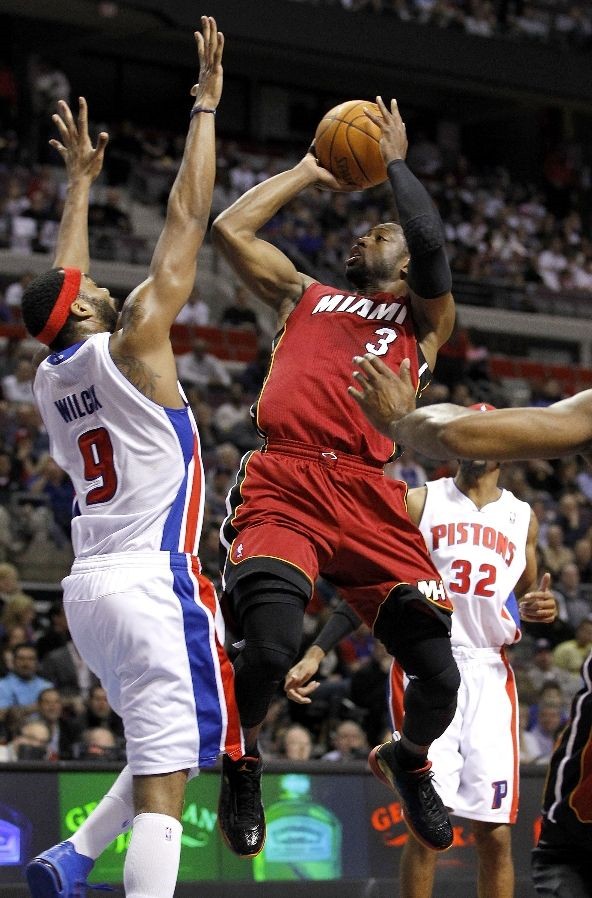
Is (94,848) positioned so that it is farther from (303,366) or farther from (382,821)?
(382,821)

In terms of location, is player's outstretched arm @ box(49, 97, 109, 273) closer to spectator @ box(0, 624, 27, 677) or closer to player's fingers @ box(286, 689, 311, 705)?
player's fingers @ box(286, 689, 311, 705)

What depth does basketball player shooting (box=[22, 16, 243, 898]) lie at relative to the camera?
4.80 metres

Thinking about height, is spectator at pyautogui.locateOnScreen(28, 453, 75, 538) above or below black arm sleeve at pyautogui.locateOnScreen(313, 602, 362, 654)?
above

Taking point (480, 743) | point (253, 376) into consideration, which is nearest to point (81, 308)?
point (480, 743)

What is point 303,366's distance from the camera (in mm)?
5609

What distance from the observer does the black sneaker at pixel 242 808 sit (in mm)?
5289

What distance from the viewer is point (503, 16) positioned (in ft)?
82.2

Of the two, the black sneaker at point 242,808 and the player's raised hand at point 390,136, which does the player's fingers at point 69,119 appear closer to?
the player's raised hand at point 390,136

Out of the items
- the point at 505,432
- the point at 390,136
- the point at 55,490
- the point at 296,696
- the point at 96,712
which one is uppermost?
the point at 390,136

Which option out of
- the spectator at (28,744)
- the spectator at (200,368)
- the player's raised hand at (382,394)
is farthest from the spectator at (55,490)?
the player's raised hand at (382,394)

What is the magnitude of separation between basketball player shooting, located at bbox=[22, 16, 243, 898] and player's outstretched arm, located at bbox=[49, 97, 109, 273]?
72 centimetres

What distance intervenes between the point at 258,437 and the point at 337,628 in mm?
8101

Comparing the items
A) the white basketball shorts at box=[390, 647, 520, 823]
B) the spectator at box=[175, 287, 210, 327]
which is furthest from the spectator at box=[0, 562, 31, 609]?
the spectator at box=[175, 287, 210, 327]

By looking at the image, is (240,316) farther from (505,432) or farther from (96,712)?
(505,432)
